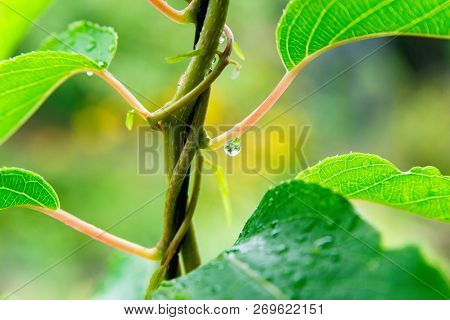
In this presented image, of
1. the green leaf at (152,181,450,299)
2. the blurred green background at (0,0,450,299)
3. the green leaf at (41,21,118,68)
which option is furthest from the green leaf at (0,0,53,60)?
the blurred green background at (0,0,450,299)

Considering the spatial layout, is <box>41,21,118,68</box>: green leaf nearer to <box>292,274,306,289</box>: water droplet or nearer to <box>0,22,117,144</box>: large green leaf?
<box>0,22,117,144</box>: large green leaf

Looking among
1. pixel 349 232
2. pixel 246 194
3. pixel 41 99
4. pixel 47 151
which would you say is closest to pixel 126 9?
pixel 47 151

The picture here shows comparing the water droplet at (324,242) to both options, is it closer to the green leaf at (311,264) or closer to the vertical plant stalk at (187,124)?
the green leaf at (311,264)

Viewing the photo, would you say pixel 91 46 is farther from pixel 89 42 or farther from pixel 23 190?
pixel 23 190

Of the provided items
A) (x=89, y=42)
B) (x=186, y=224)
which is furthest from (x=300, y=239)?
(x=89, y=42)

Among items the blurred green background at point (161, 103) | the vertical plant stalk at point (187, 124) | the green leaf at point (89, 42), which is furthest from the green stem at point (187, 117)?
the blurred green background at point (161, 103)
